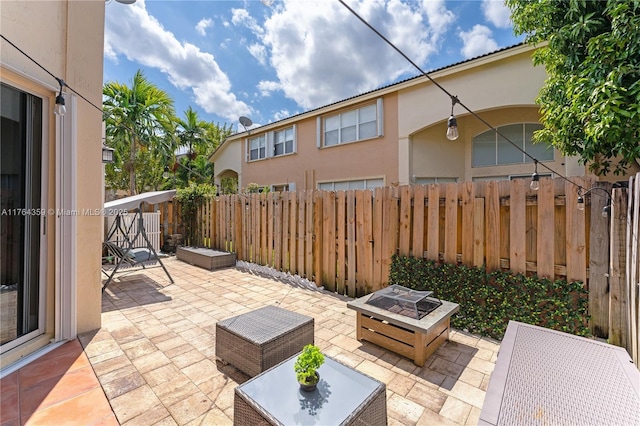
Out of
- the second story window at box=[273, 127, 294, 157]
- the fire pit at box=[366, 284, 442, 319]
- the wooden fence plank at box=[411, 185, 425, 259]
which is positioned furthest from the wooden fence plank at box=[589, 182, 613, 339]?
the second story window at box=[273, 127, 294, 157]

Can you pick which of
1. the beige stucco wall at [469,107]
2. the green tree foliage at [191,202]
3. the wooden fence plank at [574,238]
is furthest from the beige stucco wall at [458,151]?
the green tree foliage at [191,202]

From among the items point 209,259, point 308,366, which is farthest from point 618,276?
point 209,259

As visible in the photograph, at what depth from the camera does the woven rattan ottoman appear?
8.07ft

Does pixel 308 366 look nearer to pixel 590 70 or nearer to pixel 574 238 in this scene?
pixel 574 238

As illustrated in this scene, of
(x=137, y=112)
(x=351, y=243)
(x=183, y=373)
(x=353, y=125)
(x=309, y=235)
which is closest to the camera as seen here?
(x=183, y=373)

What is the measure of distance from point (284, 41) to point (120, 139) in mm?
9204

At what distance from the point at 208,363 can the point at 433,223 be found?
3364 millimetres

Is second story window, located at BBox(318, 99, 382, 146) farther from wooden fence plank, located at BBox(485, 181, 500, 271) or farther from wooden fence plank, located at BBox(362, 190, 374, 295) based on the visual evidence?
wooden fence plank, located at BBox(485, 181, 500, 271)

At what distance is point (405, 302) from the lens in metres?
3.10

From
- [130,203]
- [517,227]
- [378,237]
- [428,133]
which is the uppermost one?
[428,133]

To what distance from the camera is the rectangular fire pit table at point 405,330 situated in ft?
9.12

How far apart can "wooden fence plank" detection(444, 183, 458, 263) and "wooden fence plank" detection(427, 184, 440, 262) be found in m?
0.12

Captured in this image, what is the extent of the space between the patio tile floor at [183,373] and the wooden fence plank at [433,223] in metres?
1.10

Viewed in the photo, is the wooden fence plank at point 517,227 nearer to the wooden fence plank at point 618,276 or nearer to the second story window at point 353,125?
the wooden fence plank at point 618,276
